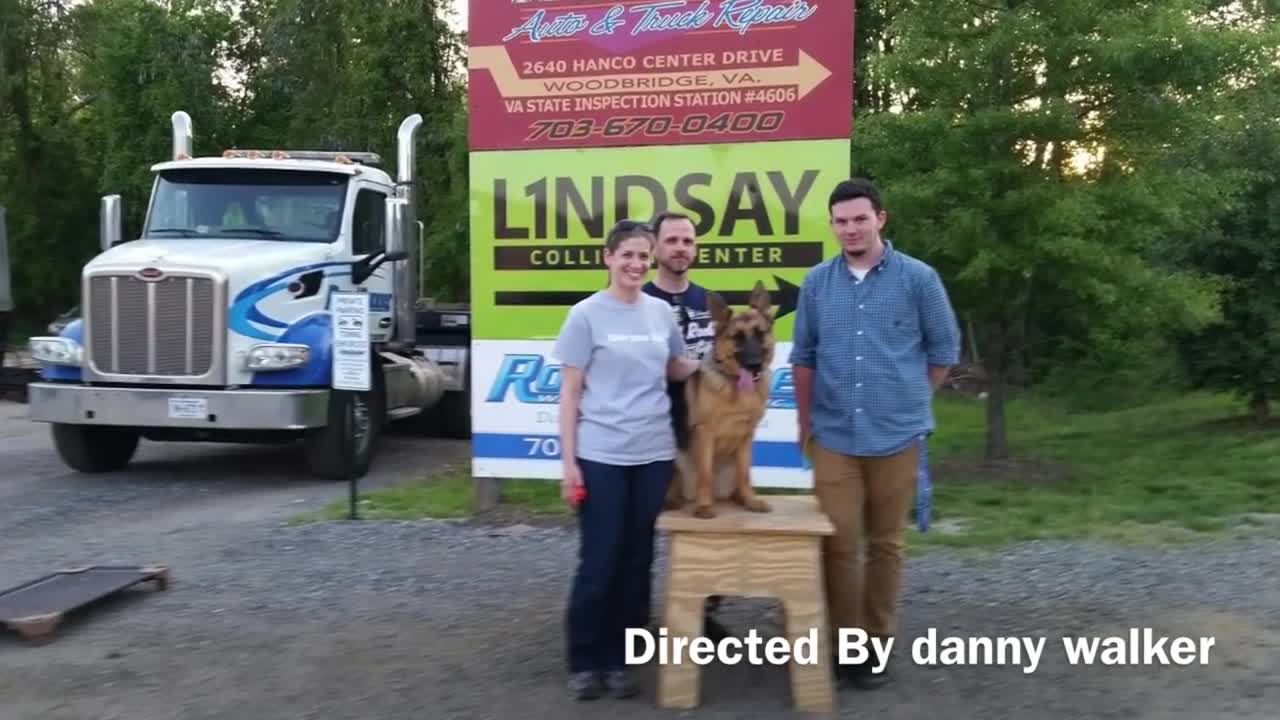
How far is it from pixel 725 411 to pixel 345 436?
20.9 ft

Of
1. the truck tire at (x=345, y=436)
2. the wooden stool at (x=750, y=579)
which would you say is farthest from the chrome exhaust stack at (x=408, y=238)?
the wooden stool at (x=750, y=579)

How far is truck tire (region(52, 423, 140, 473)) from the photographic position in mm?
10797

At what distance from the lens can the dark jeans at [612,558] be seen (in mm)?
4562

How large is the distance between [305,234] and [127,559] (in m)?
4.41

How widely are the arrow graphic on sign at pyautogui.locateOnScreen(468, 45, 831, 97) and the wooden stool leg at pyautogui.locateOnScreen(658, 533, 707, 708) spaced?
387cm

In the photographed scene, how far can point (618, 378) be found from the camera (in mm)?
4535

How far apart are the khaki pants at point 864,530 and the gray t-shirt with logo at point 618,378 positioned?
687 millimetres

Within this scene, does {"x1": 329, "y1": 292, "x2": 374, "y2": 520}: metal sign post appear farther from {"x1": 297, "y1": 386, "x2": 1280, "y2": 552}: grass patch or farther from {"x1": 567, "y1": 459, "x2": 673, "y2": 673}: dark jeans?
{"x1": 567, "y1": 459, "x2": 673, "y2": 673}: dark jeans

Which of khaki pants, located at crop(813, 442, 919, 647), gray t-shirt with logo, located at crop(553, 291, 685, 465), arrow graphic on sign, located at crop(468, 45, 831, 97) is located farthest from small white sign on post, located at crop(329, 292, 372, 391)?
khaki pants, located at crop(813, 442, 919, 647)

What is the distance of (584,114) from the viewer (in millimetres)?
7816

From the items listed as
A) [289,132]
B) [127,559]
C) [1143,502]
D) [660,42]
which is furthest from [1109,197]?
[289,132]

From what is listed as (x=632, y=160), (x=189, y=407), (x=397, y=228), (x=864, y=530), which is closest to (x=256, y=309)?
(x=189, y=407)

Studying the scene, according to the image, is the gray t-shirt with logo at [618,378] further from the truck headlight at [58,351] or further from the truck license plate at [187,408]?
the truck headlight at [58,351]

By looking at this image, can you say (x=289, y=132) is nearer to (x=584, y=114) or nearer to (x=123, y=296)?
(x=123, y=296)
